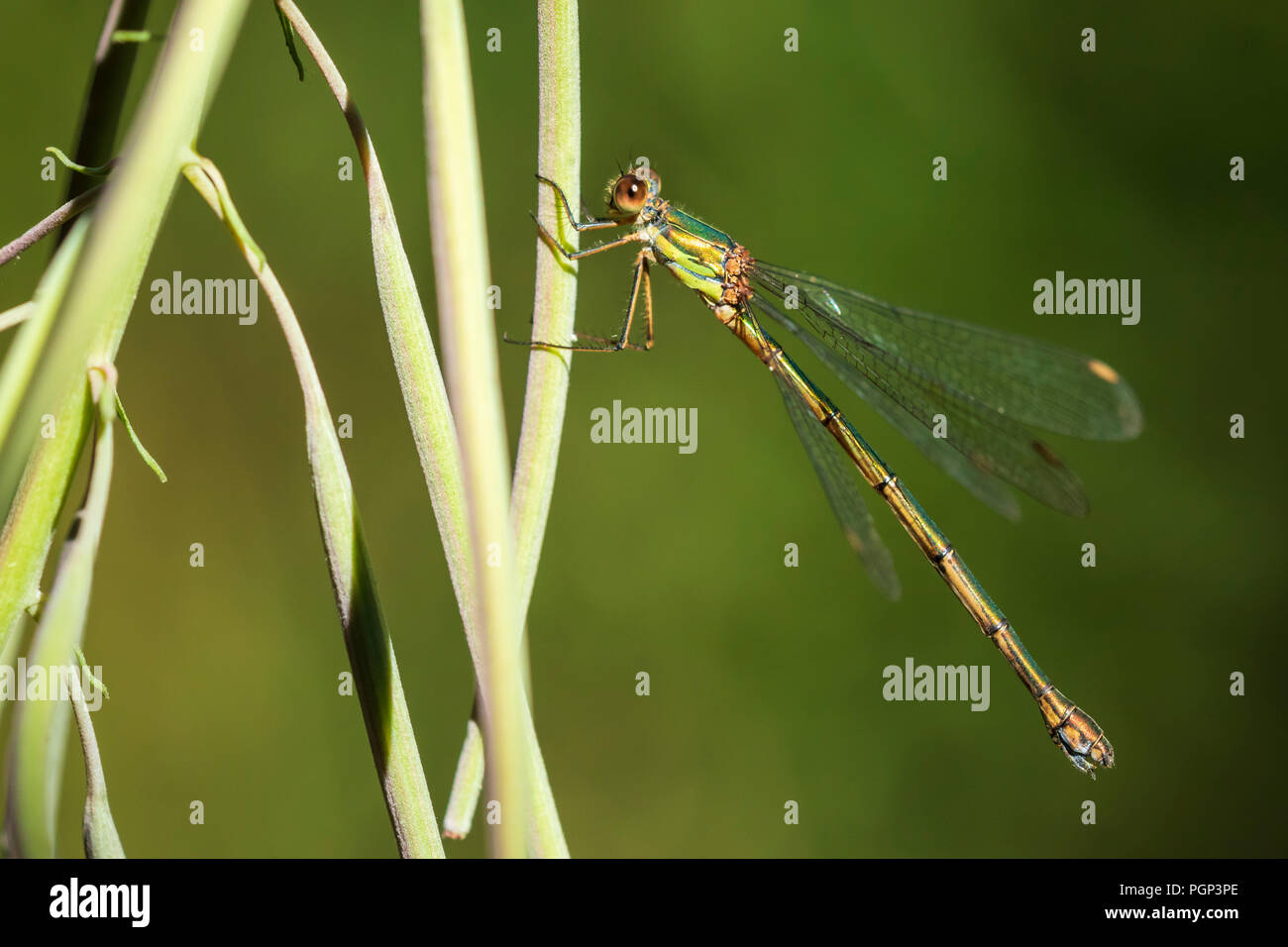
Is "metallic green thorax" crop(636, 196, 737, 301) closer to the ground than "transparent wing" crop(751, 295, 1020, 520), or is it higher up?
higher up

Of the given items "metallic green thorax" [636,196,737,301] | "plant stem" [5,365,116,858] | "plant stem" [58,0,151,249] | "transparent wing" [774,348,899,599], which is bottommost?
"plant stem" [5,365,116,858]

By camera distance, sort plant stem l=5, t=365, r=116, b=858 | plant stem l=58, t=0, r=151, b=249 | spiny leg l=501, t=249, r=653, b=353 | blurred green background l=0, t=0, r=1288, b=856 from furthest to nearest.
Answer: blurred green background l=0, t=0, r=1288, b=856 → spiny leg l=501, t=249, r=653, b=353 → plant stem l=58, t=0, r=151, b=249 → plant stem l=5, t=365, r=116, b=858

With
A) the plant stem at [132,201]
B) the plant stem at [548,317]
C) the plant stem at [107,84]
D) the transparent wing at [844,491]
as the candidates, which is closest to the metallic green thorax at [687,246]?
the transparent wing at [844,491]

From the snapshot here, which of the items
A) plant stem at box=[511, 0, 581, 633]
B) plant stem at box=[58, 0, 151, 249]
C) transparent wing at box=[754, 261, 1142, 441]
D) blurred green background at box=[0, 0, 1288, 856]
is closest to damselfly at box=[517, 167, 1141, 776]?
transparent wing at box=[754, 261, 1142, 441]

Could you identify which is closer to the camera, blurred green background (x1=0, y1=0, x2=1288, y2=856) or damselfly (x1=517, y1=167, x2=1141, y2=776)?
damselfly (x1=517, y1=167, x2=1141, y2=776)

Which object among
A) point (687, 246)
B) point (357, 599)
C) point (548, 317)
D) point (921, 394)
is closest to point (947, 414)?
point (921, 394)

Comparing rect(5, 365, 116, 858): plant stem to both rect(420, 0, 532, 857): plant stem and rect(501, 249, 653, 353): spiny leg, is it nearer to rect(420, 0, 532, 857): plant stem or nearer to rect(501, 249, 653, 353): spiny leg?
rect(420, 0, 532, 857): plant stem

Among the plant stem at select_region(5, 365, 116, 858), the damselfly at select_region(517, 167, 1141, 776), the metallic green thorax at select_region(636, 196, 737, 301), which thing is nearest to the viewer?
the plant stem at select_region(5, 365, 116, 858)
